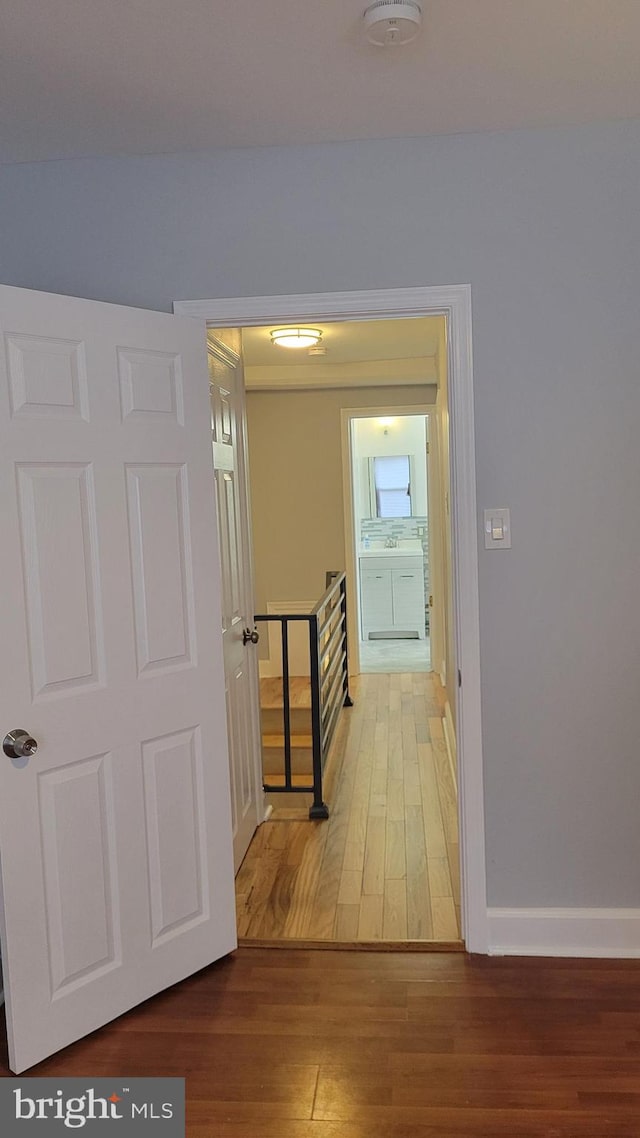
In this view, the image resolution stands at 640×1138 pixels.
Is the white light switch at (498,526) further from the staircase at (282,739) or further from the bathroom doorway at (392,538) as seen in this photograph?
the bathroom doorway at (392,538)

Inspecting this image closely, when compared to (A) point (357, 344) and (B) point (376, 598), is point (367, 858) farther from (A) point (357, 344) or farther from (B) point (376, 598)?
(B) point (376, 598)

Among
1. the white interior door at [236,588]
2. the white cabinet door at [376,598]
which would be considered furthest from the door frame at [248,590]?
the white cabinet door at [376,598]

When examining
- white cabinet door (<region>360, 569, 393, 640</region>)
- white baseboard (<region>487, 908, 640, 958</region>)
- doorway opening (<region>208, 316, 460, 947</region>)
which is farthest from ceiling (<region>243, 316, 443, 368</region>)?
white baseboard (<region>487, 908, 640, 958</region>)

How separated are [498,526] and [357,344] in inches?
127

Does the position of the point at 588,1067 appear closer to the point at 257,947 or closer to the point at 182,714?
the point at 257,947

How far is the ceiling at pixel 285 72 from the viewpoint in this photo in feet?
6.29

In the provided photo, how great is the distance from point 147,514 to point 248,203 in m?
1.04

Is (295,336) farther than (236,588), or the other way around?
(295,336)

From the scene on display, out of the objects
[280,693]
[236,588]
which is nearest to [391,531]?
[280,693]

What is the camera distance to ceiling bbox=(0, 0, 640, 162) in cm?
192

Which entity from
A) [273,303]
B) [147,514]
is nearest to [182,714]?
[147,514]

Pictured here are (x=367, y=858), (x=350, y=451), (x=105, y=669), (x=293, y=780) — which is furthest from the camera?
(x=350, y=451)

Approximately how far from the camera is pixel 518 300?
263cm

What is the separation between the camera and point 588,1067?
7.25ft
